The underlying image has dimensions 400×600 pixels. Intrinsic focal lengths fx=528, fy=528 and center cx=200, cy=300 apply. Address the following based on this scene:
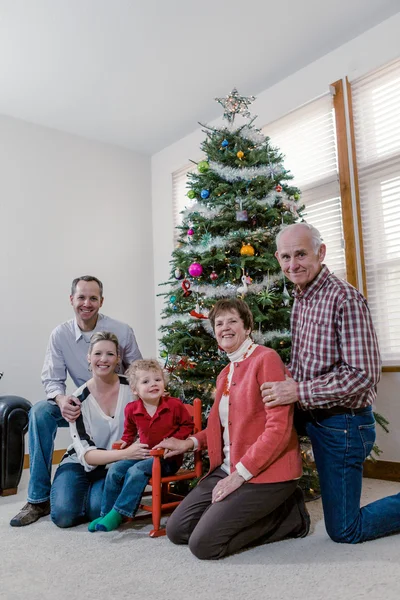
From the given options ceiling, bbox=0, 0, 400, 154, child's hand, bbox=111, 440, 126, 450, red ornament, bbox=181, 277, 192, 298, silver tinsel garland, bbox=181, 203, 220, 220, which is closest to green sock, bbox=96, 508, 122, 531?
child's hand, bbox=111, 440, 126, 450

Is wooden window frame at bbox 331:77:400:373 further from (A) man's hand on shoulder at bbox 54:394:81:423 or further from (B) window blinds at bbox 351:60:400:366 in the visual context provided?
(A) man's hand on shoulder at bbox 54:394:81:423

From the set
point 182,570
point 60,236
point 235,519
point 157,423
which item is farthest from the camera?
point 60,236

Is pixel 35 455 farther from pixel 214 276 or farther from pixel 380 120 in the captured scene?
pixel 380 120

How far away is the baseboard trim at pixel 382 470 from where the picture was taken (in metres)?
3.66

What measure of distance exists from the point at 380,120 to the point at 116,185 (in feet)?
9.56

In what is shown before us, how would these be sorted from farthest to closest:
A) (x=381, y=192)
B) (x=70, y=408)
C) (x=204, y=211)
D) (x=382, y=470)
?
1. (x=381, y=192)
2. (x=382, y=470)
3. (x=204, y=211)
4. (x=70, y=408)

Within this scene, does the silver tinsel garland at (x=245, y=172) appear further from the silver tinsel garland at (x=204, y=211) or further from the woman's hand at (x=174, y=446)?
the woman's hand at (x=174, y=446)

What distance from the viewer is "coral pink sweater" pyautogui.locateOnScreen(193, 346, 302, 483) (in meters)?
2.14

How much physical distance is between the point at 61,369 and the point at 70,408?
52cm

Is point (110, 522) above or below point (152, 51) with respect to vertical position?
below

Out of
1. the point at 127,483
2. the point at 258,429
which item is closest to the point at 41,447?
the point at 127,483

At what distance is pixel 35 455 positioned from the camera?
2.98 metres

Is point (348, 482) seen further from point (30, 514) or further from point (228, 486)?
point (30, 514)

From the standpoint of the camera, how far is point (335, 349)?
→ 229 cm
